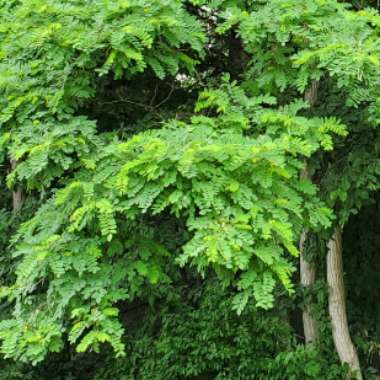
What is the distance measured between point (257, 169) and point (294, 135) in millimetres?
559

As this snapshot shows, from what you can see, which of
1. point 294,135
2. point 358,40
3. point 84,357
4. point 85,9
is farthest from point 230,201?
point 84,357

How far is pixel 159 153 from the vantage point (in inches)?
128

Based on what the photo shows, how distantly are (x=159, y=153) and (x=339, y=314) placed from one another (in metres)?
3.57

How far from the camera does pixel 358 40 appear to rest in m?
3.75

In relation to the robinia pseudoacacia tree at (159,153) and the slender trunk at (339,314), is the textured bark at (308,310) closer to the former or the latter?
the slender trunk at (339,314)

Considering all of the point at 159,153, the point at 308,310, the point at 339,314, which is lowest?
the point at 308,310

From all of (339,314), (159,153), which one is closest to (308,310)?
(339,314)

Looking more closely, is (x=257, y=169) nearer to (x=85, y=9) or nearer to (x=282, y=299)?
(x=85, y=9)

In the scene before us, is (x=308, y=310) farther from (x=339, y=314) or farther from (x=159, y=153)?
(x=159, y=153)

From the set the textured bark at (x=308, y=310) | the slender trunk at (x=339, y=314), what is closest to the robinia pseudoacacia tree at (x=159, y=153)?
the slender trunk at (x=339, y=314)

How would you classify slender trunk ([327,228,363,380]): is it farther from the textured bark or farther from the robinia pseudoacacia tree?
the robinia pseudoacacia tree

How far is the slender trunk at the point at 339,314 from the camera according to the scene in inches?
240

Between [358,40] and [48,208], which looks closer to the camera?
[358,40]

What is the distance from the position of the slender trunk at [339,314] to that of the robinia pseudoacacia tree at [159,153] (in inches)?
61.6
